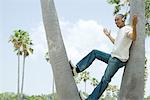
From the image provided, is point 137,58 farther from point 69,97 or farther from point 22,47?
point 22,47

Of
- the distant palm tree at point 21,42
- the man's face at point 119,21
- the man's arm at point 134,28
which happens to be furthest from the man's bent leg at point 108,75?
the distant palm tree at point 21,42

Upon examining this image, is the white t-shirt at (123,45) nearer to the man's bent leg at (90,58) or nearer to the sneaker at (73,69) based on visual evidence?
the man's bent leg at (90,58)

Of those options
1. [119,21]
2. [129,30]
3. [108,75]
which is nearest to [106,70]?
[108,75]

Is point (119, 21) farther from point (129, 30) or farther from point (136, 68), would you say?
point (136, 68)

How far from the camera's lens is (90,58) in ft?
25.6

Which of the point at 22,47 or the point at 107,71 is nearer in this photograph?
the point at 107,71

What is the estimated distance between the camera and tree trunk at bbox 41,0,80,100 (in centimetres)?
712

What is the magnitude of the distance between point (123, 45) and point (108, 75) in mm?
639

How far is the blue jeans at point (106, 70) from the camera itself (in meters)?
7.60

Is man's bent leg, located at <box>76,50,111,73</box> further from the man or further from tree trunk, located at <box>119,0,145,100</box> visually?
tree trunk, located at <box>119,0,145,100</box>

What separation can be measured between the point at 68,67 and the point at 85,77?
313 feet

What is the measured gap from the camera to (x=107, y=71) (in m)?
7.64

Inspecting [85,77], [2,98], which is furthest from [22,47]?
[2,98]

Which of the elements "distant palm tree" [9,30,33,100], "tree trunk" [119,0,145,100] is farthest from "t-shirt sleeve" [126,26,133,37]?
"distant palm tree" [9,30,33,100]
